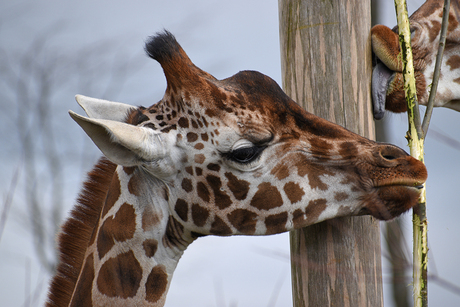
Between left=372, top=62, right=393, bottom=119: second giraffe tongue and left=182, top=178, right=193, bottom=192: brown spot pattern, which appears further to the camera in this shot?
left=372, top=62, right=393, bottom=119: second giraffe tongue

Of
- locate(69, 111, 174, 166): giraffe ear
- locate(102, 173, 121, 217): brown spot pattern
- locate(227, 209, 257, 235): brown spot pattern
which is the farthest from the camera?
locate(102, 173, 121, 217): brown spot pattern

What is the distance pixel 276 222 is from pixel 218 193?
0.33 metres

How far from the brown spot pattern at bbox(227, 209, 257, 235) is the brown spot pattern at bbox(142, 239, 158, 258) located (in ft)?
1.33

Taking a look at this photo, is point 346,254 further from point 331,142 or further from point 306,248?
point 331,142

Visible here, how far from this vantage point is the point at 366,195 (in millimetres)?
2020

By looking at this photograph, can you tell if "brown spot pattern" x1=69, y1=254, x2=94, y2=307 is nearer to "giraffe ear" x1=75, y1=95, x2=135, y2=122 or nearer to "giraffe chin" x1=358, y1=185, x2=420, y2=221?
"giraffe ear" x1=75, y1=95, x2=135, y2=122

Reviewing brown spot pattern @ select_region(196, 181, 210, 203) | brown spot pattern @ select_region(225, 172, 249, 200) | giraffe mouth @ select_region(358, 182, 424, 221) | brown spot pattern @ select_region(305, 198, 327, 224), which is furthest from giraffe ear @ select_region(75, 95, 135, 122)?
giraffe mouth @ select_region(358, 182, 424, 221)

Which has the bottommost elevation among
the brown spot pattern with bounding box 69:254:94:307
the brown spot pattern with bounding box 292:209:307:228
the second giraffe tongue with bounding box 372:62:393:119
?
the brown spot pattern with bounding box 69:254:94:307

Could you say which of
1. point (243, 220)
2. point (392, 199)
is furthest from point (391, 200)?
point (243, 220)

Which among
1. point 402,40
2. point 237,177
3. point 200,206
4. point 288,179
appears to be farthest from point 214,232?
point 402,40

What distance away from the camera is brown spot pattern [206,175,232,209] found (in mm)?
2033

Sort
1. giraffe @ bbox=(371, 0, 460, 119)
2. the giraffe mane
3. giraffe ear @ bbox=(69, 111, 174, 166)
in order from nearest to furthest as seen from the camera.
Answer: giraffe ear @ bbox=(69, 111, 174, 166) < the giraffe mane < giraffe @ bbox=(371, 0, 460, 119)

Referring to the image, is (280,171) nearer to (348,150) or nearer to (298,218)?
(298,218)

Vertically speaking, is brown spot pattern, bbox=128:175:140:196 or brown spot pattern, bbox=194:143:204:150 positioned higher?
brown spot pattern, bbox=194:143:204:150
